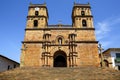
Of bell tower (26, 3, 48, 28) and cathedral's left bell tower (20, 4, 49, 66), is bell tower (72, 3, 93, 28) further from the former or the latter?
cathedral's left bell tower (20, 4, 49, 66)

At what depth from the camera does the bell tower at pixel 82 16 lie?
33.9 meters

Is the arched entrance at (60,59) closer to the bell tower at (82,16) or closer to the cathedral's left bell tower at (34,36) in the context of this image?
the cathedral's left bell tower at (34,36)

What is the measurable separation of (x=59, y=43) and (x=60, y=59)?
389 centimetres

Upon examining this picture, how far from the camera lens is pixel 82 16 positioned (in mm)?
34688

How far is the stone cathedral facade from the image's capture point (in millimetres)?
30219

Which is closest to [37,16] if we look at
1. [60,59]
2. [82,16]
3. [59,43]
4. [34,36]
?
[34,36]

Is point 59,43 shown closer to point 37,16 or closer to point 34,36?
point 34,36

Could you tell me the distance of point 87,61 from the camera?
98.9ft

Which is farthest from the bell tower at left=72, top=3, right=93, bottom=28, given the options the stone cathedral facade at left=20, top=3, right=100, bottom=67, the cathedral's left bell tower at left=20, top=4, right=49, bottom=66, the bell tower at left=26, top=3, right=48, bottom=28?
the cathedral's left bell tower at left=20, top=4, right=49, bottom=66

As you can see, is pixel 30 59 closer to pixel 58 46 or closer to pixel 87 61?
pixel 58 46

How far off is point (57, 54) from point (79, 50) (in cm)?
463

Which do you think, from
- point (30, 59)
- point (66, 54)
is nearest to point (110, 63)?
point (66, 54)

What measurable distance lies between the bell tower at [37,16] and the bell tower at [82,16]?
6683mm

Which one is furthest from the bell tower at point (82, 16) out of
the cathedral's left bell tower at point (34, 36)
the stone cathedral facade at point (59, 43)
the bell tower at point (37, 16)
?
the cathedral's left bell tower at point (34, 36)
